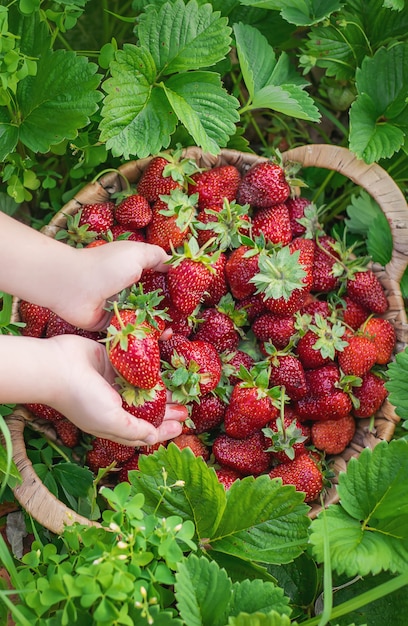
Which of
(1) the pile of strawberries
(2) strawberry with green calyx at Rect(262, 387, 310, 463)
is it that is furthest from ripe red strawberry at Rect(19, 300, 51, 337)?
(2) strawberry with green calyx at Rect(262, 387, 310, 463)

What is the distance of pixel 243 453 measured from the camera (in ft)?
4.23

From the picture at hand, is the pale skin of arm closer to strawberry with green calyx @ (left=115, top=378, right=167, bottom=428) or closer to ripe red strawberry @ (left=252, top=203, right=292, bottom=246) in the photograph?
strawberry with green calyx @ (left=115, top=378, right=167, bottom=428)

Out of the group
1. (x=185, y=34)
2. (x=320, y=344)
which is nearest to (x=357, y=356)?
(x=320, y=344)

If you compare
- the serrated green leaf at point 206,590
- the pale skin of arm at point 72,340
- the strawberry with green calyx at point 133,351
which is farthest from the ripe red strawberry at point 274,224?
the serrated green leaf at point 206,590

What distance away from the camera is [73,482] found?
1.28 metres

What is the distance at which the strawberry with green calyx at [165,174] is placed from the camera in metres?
1.32

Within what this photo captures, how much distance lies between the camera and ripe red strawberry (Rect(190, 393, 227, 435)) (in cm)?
129

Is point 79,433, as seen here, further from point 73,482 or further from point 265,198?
point 265,198

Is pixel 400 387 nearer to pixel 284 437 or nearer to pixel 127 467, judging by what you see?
pixel 284 437

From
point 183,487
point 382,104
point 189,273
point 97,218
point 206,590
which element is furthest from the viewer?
point 382,104

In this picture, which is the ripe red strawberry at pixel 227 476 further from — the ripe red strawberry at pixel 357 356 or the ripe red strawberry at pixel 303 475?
the ripe red strawberry at pixel 357 356

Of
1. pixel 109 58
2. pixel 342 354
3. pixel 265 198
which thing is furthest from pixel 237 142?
pixel 342 354

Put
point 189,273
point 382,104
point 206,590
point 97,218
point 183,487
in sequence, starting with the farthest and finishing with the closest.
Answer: point 382,104 < point 97,218 < point 189,273 < point 183,487 < point 206,590

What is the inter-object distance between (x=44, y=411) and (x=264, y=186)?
1.84 feet
